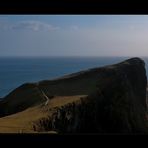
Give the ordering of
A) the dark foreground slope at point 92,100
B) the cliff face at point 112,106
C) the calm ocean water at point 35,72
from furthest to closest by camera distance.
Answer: the calm ocean water at point 35,72, the dark foreground slope at point 92,100, the cliff face at point 112,106

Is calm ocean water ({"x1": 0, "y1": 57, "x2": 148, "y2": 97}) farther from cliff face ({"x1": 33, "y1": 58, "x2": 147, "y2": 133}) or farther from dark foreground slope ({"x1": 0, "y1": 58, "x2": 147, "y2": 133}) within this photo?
dark foreground slope ({"x1": 0, "y1": 58, "x2": 147, "y2": 133})

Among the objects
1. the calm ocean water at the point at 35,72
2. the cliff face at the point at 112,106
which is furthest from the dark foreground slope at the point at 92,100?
the calm ocean water at the point at 35,72

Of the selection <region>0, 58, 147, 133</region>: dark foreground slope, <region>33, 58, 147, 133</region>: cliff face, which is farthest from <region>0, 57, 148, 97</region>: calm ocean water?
<region>0, 58, 147, 133</region>: dark foreground slope

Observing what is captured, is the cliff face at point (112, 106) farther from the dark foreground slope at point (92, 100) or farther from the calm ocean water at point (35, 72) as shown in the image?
the calm ocean water at point (35, 72)

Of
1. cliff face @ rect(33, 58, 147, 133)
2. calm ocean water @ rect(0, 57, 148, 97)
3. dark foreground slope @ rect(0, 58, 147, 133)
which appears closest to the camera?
cliff face @ rect(33, 58, 147, 133)

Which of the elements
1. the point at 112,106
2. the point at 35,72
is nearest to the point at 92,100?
the point at 112,106

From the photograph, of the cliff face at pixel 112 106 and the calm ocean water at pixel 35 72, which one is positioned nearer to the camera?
the cliff face at pixel 112 106

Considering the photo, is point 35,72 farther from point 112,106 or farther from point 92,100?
point 92,100

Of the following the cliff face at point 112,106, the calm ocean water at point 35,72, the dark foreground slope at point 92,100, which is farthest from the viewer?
the calm ocean water at point 35,72

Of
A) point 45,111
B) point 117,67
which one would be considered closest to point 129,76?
point 117,67
